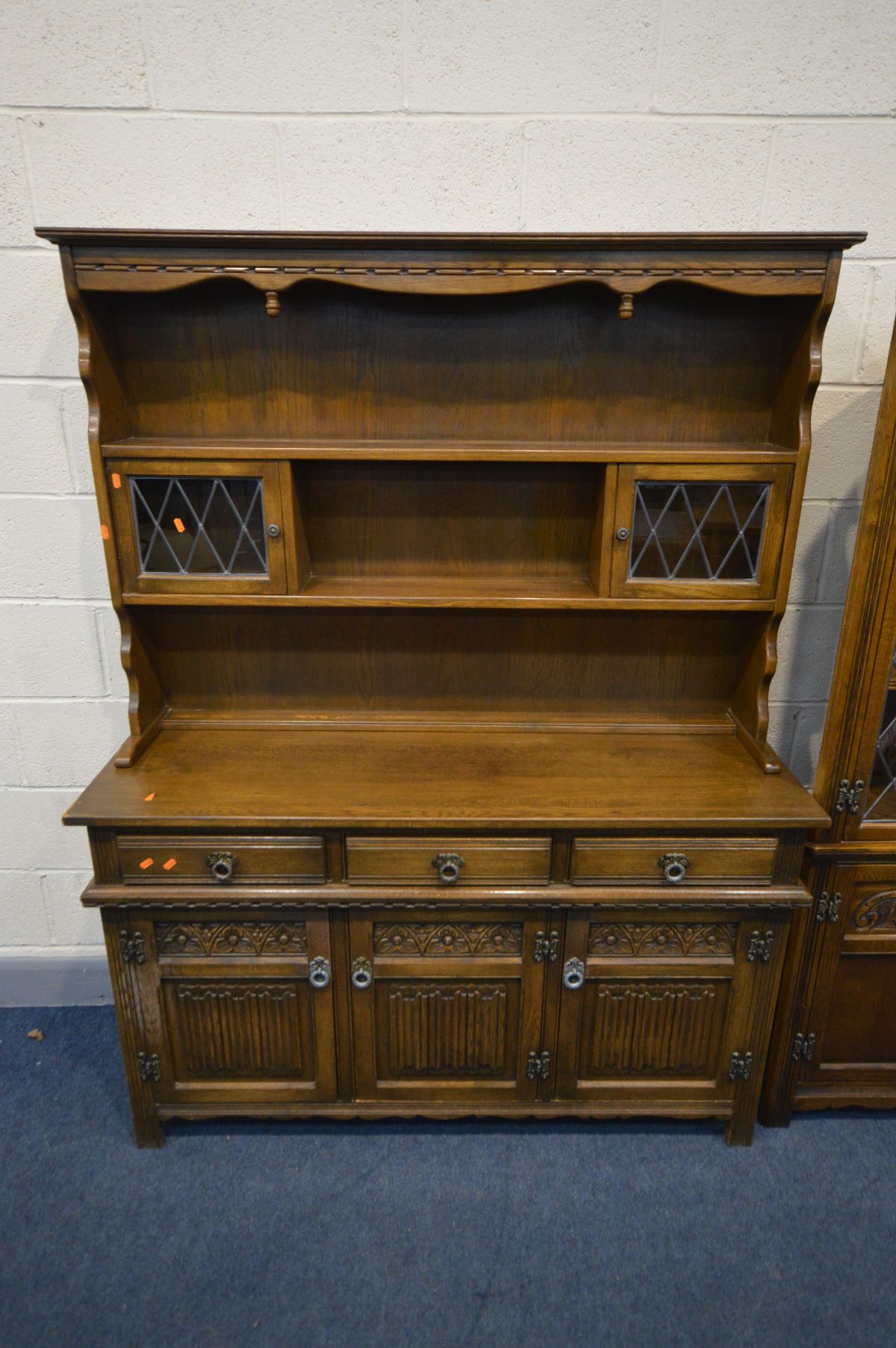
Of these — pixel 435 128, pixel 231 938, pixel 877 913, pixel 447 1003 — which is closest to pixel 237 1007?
pixel 231 938

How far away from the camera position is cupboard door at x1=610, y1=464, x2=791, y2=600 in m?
1.63

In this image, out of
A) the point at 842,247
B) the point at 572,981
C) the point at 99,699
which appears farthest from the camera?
the point at 99,699

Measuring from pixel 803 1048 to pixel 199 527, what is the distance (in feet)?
5.78

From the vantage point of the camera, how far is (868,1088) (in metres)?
1.92

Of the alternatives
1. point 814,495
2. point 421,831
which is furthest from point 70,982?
point 814,495

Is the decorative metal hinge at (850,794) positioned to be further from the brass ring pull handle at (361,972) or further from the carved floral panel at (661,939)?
the brass ring pull handle at (361,972)

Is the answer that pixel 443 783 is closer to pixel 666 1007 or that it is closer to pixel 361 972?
pixel 361 972

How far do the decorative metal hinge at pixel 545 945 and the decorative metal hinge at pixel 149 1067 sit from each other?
0.86 metres

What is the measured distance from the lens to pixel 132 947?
1.71m

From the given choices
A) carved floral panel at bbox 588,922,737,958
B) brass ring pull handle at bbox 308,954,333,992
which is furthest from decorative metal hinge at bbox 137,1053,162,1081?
carved floral panel at bbox 588,922,737,958

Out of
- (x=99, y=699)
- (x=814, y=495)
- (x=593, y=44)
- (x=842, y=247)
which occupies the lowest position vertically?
(x=99, y=699)

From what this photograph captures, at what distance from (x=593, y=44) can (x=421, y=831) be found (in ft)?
5.37

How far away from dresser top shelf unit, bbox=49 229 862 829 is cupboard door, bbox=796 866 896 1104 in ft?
1.00

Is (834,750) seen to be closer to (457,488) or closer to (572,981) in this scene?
(572,981)
